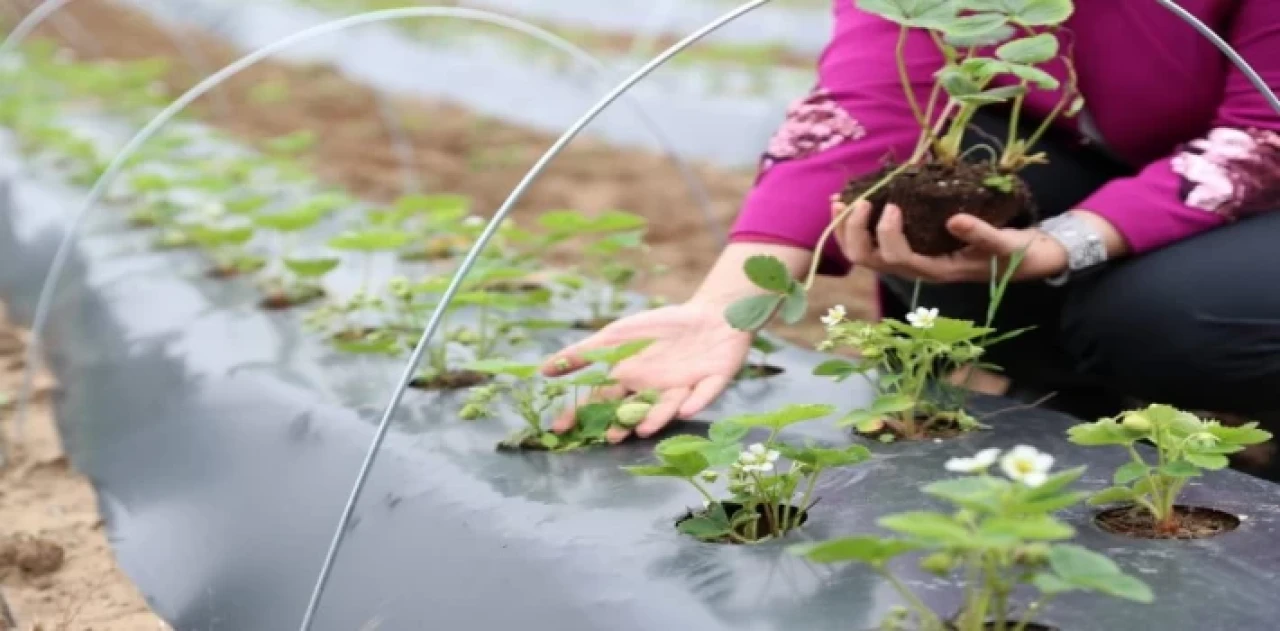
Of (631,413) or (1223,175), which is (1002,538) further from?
(1223,175)

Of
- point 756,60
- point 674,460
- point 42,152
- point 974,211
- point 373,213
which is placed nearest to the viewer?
point 674,460

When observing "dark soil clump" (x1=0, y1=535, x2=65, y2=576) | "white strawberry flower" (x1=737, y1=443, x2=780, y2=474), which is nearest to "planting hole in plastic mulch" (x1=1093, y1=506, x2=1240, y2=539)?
"white strawberry flower" (x1=737, y1=443, x2=780, y2=474)

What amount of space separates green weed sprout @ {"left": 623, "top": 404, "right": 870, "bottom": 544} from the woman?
0.28 m

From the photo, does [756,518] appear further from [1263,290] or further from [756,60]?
[756,60]

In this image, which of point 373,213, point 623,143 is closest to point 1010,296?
point 373,213

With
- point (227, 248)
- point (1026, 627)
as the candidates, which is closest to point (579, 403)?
point (1026, 627)

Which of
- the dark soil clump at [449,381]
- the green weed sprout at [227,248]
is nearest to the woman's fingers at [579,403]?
the dark soil clump at [449,381]

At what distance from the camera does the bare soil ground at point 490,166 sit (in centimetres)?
380

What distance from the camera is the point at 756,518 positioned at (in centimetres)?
134

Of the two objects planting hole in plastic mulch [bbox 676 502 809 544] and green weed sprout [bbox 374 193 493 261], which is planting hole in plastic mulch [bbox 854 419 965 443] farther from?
green weed sprout [bbox 374 193 493 261]

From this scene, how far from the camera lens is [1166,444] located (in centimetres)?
127

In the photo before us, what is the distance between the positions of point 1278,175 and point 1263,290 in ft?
0.42

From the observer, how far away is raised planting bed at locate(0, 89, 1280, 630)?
1225 mm

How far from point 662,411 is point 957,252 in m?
0.36
